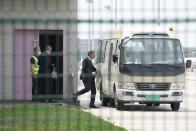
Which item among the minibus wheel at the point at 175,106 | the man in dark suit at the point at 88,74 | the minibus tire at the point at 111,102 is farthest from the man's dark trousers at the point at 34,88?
the minibus tire at the point at 111,102

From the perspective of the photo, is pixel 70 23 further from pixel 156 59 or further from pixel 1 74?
pixel 156 59

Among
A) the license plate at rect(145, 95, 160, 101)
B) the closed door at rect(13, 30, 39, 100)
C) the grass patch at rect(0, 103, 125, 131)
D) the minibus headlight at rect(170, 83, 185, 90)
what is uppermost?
the closed door at rect(13, 30, 39, 100)

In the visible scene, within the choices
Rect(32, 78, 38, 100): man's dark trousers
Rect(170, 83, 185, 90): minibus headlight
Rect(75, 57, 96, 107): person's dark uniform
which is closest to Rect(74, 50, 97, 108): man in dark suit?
Rect(75, 57, 96, 107): person's dark uniform

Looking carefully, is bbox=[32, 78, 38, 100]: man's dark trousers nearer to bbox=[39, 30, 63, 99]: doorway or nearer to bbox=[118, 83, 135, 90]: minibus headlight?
bbox=[39, 30, 63, 99]: doorway

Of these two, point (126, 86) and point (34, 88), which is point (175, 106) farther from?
point (34, 88)

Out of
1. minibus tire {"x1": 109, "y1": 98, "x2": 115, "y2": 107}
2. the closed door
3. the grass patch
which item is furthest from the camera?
minibus tire {"x1": 109, "y1": 98, "x2": 115, "y2": 107}

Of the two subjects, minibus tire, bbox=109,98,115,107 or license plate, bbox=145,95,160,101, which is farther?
minibus tire, bbox=109,98,115,107

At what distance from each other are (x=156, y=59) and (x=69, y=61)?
3113mm

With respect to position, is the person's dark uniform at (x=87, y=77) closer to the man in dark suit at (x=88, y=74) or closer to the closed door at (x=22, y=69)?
the man in dark suit at (x=88, y=74)

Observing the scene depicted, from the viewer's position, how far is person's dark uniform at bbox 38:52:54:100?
8.30 meters

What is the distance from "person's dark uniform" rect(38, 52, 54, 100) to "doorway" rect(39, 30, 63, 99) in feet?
0.23

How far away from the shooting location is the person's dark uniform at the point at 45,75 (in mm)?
8297

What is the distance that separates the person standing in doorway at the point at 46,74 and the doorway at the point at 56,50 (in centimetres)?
6

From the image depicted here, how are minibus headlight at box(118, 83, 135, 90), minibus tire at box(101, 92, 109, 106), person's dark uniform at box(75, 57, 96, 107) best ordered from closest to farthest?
person's dark uniform at box(75, 57, 96, 107) → minibus headlight at box(118, 83, 135, 90) → minibus tire at box(101, 92, 109, 106)
